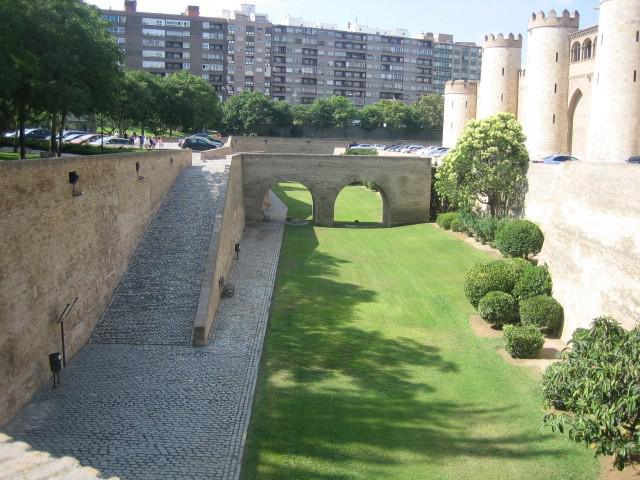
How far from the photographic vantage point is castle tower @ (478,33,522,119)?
4562cm

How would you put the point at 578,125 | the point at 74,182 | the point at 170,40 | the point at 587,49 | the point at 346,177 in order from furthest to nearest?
the point at 170,40 < the point at 578,125 < the point at 587,49 < the point at 346,177 < the point at 74,182

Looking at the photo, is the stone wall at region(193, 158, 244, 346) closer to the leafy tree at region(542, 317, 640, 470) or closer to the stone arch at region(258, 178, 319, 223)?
the stone arch at region(258, 178, 319, 223)

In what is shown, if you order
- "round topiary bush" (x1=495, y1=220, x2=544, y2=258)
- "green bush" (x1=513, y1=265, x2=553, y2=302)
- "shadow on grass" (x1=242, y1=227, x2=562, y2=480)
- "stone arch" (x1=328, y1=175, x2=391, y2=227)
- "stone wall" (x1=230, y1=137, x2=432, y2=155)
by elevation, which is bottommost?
"shadow on grass" (x1=242, y1=227, x2=562, y2=480)

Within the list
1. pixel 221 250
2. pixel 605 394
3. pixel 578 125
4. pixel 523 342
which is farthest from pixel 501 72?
pixel 605 394

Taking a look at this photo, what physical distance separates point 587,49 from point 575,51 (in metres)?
1.12

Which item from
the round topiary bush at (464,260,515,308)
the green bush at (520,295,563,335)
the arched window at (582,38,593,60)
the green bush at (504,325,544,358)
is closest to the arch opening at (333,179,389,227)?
the arched window at (582,38,593,60)

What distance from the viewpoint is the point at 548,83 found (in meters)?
40.2

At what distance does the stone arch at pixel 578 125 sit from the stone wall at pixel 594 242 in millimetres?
16440

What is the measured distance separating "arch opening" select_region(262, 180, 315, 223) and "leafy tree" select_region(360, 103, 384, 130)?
89.5 feet

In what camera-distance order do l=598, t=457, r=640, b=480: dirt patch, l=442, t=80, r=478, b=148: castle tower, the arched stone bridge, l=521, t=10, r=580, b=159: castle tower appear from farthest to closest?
l=442, t=80, r=478, b=148: castle tower
l=521, t=10, r=580, b=159: castle tower
the arched stone bridge
l=598, t=457, r=640, b=480: dirt patch

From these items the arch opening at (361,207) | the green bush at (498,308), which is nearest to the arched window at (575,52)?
the arch opening at (361,207)

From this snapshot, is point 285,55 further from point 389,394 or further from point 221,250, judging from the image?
point 389,394

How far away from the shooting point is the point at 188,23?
3681 inches

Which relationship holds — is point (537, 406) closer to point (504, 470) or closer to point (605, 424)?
point (504, 470)
